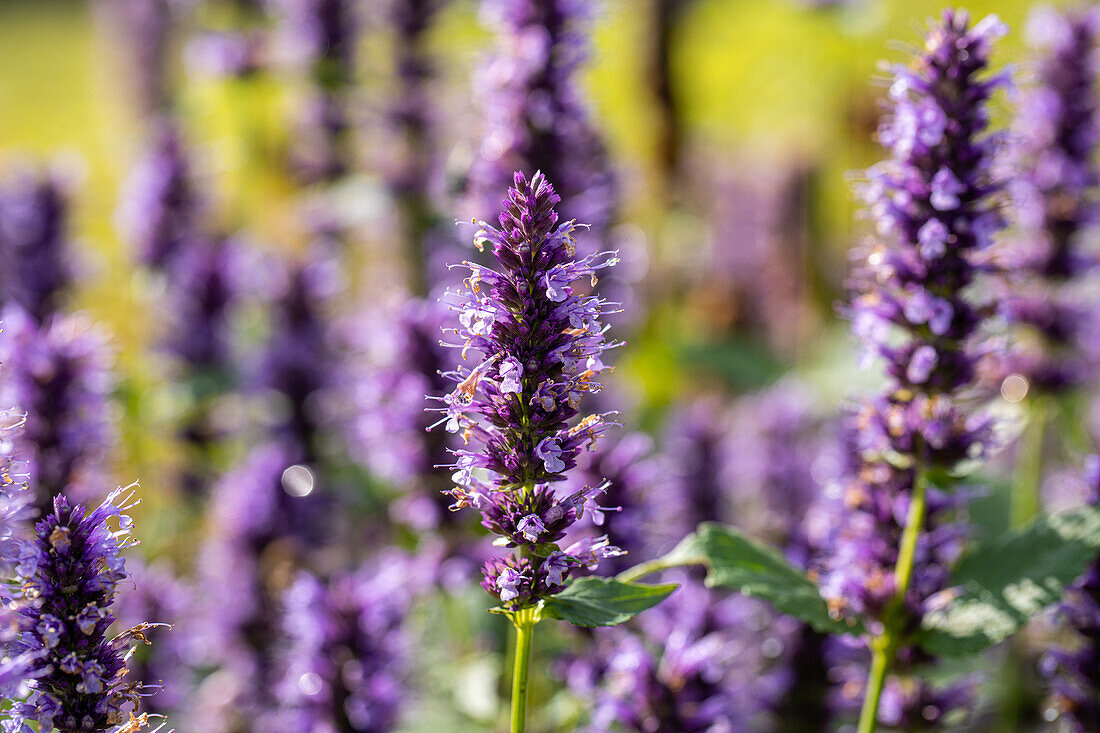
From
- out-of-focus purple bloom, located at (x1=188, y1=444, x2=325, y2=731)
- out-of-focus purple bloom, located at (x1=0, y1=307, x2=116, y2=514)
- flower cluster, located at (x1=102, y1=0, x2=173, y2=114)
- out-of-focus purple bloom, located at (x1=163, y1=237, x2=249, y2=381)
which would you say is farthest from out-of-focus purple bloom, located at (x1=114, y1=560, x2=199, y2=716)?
flower cluster, located at (x1=102, y1=0, x2=173, y2=114)

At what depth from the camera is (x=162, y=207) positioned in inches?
263

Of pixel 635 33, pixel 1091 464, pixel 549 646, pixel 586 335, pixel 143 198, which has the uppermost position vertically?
pixel 635 33

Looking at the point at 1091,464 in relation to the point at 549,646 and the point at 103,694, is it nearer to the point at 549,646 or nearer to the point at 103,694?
the point at 549,646

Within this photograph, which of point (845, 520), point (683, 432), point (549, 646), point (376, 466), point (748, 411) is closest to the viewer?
point (845, 520)

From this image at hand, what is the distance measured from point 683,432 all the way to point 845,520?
186cm

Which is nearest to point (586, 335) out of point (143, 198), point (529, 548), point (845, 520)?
point (529, 548)

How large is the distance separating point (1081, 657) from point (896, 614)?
0.68 meters

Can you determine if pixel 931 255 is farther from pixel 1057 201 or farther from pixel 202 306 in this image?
pixel 202 306

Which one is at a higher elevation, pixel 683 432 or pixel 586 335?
pixel 586 335

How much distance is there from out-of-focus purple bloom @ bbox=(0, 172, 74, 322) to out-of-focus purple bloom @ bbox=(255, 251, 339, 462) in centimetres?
128

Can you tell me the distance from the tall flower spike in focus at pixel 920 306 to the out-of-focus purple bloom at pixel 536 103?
4.63 ft

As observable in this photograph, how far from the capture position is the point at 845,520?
12.9 ft

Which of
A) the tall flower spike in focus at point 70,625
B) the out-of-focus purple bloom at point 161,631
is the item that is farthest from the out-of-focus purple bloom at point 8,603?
the out-of-focus purple bloom at point 161,631

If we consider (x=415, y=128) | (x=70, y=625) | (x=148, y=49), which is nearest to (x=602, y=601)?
(x=70, y=625)
